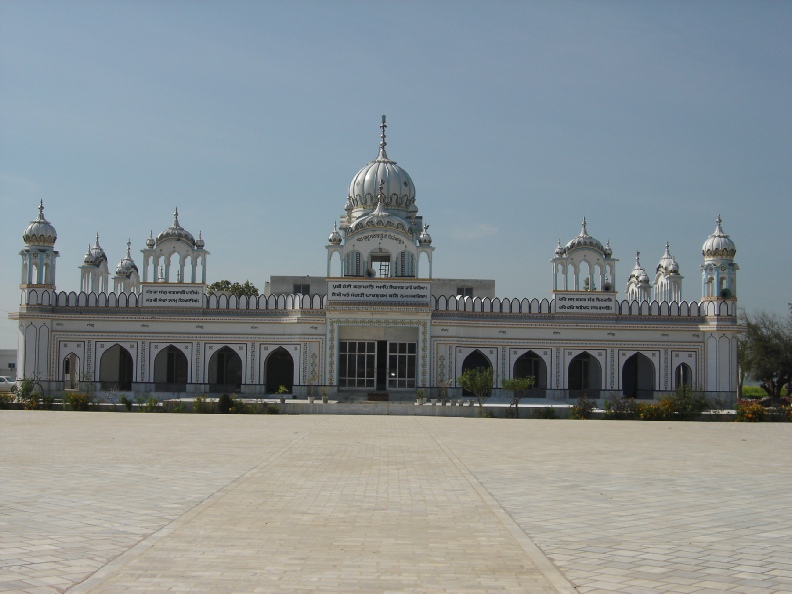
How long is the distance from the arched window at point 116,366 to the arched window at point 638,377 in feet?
71.1

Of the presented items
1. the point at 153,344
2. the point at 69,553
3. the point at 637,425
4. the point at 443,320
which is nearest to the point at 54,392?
the point at 153,344

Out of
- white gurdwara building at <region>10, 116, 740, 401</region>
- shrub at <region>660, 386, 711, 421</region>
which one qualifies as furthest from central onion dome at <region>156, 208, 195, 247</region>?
shrub at <region>660, 386, 711, 421</region>

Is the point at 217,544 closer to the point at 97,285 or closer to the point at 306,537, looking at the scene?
the point at 306,537

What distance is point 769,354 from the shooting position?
1938 inches

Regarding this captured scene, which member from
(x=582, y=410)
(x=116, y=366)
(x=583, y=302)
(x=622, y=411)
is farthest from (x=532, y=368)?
(x=116, y=366)

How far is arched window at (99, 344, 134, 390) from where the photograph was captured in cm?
3806

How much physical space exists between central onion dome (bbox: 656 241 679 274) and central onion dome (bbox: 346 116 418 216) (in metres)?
12.3

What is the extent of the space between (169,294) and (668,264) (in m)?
23.3

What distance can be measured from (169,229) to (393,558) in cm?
3191

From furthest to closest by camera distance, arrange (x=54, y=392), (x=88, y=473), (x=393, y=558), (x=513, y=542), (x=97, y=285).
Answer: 1. (x=97, y=285)
2. (x=54, y=392)
3. (x=88, y=473)
4. (x=513, y=542)
5. (x=393, y=558)

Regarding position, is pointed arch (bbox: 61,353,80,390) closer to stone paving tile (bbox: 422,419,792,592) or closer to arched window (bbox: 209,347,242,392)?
arched window (bbox: 209,347,242,392)

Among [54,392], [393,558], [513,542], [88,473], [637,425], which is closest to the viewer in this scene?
[393,558]

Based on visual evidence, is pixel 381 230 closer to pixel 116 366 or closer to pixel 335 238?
pixel 335 238

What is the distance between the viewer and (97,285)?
42219 millimetres
